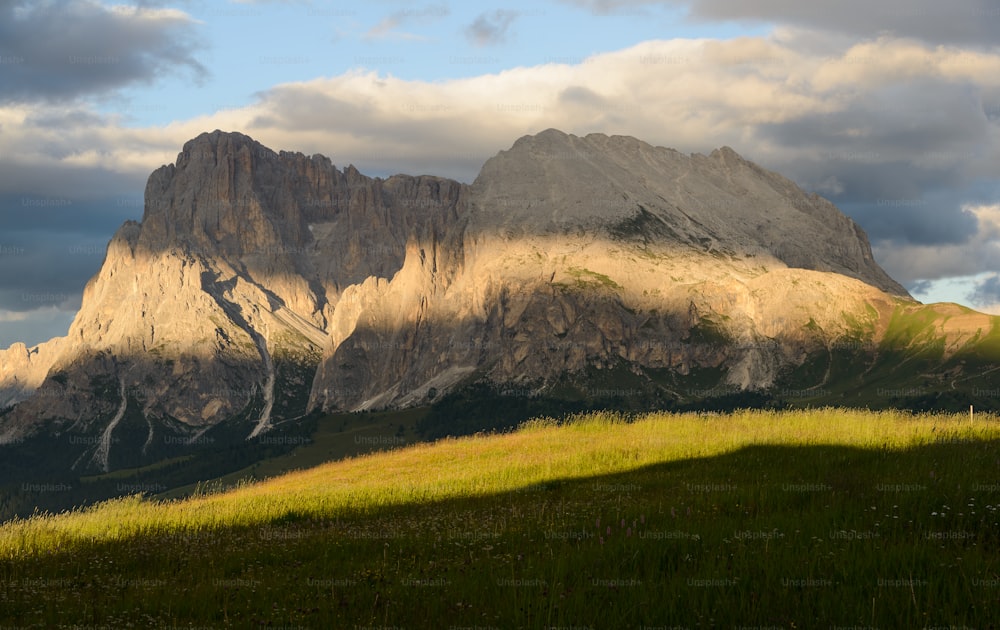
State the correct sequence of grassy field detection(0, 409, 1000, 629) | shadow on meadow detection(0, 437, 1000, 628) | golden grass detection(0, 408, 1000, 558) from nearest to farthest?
shadow on meadow detection(0, 437, 1000, 628) < grassy field detection(0, 409, 1000, 629) < golden grass detection(0, 408, 1000, 558)

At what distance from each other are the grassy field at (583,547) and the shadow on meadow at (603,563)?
53mm

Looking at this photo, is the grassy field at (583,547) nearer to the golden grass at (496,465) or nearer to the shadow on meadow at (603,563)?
the shadow on meadow at (603,563)

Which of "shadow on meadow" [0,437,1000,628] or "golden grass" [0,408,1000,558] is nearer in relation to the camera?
"shadow on meadow" [0,437,1000,628]

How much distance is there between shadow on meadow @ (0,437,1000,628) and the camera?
12523 millimetres

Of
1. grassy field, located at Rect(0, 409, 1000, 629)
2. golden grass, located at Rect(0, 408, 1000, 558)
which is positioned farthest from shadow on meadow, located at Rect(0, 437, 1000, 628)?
golden grass, located at Rect(0, 408, 1000, 558)

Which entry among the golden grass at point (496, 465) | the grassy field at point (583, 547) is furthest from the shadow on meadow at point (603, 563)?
the golden grass at point (496, 465)

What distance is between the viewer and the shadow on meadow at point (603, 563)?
12523 mm

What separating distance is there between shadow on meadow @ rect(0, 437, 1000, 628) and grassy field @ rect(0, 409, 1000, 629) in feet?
0.17

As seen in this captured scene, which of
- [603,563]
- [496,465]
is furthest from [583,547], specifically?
[496,465]

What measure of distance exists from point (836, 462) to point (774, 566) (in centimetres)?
1188

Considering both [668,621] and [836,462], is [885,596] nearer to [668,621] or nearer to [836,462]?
[668,621]

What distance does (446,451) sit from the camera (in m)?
40.4

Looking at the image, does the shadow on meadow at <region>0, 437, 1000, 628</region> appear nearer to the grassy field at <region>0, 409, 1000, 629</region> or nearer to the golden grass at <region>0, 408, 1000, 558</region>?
the grassy field at <region>0, 409, 1000, 629</region>

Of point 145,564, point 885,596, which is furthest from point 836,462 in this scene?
point 145,564
